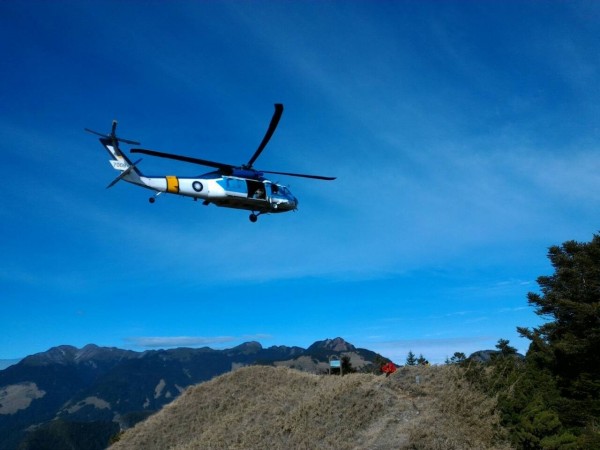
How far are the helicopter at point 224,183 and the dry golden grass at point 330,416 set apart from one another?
38.2 ft

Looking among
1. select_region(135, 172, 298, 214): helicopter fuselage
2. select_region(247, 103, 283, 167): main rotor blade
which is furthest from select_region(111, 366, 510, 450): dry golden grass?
select_region(247, 103, 283, 167): main rotor blade

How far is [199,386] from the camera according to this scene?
3494cm

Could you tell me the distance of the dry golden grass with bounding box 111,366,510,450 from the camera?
18578mm

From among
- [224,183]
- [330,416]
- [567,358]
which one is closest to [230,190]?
[224,183]

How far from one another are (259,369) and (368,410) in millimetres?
15189

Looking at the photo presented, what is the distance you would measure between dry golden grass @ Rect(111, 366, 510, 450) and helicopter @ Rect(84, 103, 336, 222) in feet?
38.2

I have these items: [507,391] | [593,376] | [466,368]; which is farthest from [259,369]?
[593,376]

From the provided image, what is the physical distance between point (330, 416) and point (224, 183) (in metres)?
14.9

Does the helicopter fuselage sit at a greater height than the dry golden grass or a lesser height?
greater

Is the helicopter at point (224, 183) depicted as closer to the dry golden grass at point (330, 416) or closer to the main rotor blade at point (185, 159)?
the main rotor blade at point (185, 159)

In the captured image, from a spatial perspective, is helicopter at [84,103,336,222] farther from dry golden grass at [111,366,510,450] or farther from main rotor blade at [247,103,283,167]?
dry golden grass at [111,366,510,450]

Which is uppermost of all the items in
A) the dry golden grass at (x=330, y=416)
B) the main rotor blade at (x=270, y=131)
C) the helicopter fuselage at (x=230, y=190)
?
the main rotor blade at (x=270, y=131)

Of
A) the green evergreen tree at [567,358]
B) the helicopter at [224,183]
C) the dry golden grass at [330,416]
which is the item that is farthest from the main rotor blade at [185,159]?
the green evergreen tree at [567,358]

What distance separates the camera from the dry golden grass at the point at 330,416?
61.0ft
